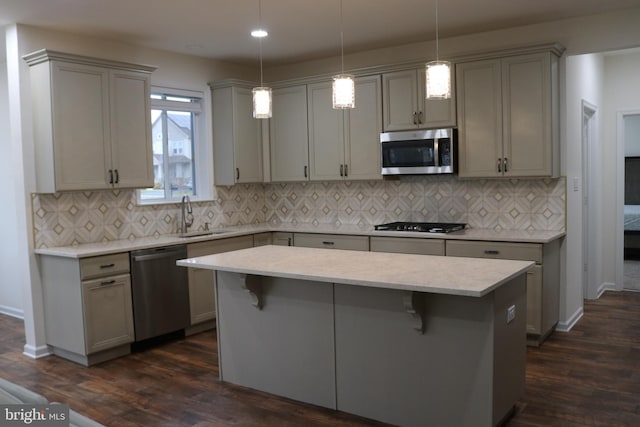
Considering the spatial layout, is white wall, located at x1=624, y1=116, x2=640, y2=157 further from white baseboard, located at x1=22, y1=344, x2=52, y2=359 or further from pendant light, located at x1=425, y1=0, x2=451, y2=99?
white baseboard, located at x1=22, y1=344, x2=52, y2=359

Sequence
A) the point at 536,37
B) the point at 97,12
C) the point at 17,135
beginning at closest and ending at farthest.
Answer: the point at 97,12 → the point at 17,135 → the point at 536,37

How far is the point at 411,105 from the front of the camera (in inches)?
201

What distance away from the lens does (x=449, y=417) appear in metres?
2.87

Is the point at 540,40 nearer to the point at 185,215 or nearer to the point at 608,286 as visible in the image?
the point at 608,286

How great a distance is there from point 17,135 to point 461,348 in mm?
3750

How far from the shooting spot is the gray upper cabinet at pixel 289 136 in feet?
19.2

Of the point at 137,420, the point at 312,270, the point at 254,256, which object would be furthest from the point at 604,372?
the point at 137,420

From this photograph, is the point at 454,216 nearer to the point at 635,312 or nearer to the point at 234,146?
the point at 635,312

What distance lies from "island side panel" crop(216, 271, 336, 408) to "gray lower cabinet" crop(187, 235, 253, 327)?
1243mm

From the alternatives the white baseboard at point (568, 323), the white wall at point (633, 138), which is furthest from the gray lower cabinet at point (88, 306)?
the white wall at point (633, 138)

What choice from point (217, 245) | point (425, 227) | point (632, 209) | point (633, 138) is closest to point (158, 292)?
point (217, 245)

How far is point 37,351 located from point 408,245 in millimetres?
3161

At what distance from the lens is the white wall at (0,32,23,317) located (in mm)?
5676

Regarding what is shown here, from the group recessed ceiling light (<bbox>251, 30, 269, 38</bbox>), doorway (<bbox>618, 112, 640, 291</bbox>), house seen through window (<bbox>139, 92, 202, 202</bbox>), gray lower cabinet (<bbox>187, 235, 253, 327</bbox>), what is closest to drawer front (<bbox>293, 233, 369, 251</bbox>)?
gray lower cabinet (<bbox>187, 235, 253, 327</bbox>)
